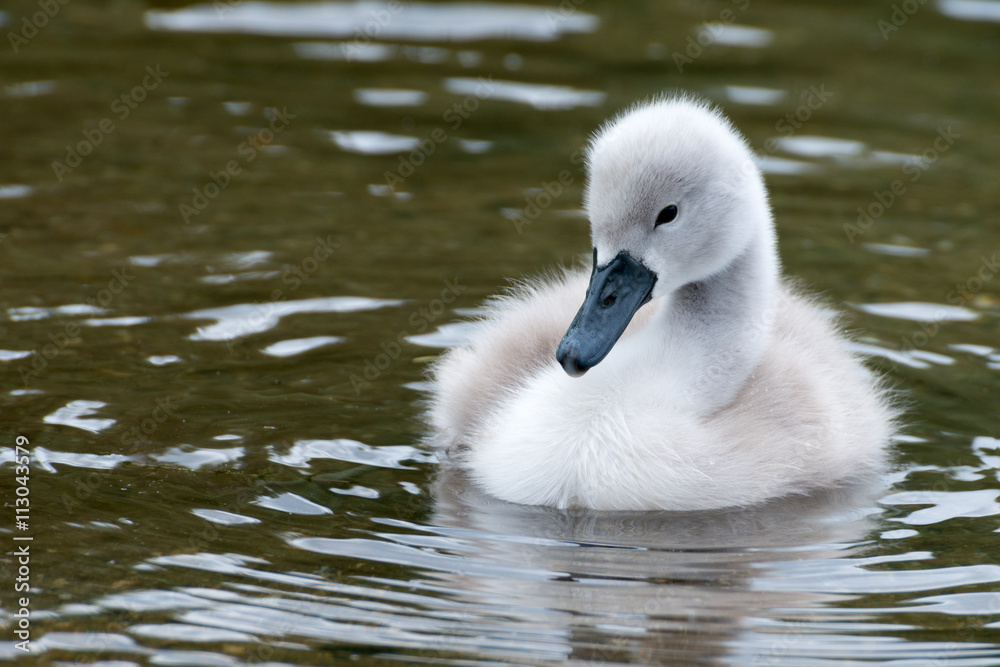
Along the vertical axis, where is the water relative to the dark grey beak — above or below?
below

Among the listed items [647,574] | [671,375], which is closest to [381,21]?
[671,375]

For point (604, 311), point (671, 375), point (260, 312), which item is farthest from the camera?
point (260, 312)

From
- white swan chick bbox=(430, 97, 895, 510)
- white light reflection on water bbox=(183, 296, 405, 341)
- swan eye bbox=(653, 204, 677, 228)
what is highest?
swan eye bbox=(653, 204, 677, 228)

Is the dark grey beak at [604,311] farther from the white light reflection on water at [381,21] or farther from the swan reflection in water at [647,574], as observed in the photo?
the white light reflection on water at [381,21]

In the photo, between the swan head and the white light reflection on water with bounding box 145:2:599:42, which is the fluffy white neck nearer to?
the swan head

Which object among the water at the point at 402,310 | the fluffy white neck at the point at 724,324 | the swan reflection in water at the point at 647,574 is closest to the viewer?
the swan reflection in water at the point at 647,574

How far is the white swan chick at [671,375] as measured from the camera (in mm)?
4910

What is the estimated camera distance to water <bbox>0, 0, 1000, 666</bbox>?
13.6ft

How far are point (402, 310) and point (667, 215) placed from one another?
6.98 feet

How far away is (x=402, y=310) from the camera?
22.4 feet

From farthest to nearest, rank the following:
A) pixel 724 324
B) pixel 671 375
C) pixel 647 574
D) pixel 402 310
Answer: pixel 402 310, pixel 724 324, pixel 671 375, pixel 647 574

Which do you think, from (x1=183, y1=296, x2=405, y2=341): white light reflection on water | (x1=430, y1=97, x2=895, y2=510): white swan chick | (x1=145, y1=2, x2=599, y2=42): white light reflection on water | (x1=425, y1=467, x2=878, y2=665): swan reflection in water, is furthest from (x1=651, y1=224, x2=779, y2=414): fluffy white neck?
(x1=145, y1=2, x2=599, y2=42): white light reflection on water

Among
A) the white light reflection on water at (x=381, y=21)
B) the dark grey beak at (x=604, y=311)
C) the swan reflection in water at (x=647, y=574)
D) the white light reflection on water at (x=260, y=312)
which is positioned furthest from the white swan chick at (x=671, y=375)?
the white light reflection on water at (x=381, y=21)

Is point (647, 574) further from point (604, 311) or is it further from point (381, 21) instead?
point (381, 21)
